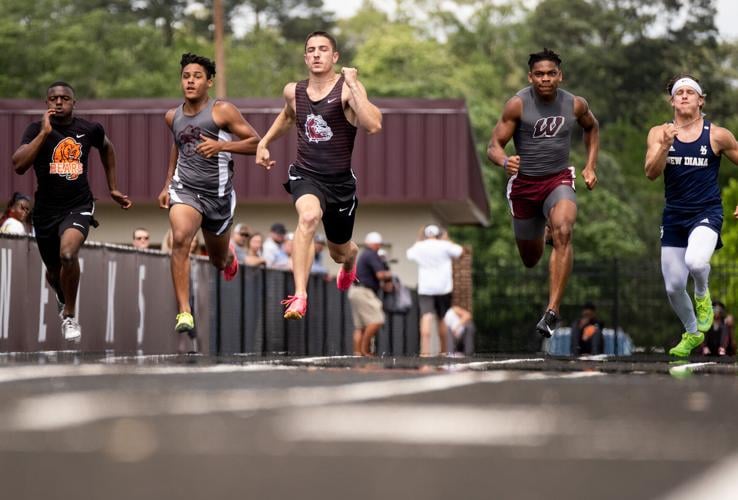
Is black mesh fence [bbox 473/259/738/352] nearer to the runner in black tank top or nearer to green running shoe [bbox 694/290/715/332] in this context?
green running shoe [bbox 694/290/715/332]

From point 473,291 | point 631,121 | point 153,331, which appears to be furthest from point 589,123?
point 631,121

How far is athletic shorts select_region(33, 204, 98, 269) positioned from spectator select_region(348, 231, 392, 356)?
8.01 m

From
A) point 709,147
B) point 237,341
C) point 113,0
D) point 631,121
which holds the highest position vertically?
point 113,0

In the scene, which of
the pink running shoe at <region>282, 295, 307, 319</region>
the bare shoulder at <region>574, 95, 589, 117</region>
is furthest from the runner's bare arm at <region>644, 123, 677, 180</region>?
the pink running shoe at <region>282, 295, 307, 319</region>

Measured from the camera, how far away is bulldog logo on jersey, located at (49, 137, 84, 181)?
13195mm

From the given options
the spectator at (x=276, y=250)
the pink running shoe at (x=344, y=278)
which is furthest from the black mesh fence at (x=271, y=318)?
the pink running shoe at (x=344, y=278)

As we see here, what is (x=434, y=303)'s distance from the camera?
21.4 metres

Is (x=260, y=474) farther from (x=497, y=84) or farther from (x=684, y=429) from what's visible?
(x=497, y=84)

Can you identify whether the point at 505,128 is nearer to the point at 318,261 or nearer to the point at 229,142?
the point at 229,142

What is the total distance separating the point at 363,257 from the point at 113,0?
68.4 m

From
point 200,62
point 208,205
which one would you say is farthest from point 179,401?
point 200,62

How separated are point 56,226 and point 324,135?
9.07 feet

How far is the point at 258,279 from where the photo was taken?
20438 millimetres

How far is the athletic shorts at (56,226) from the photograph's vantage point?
524 inches
